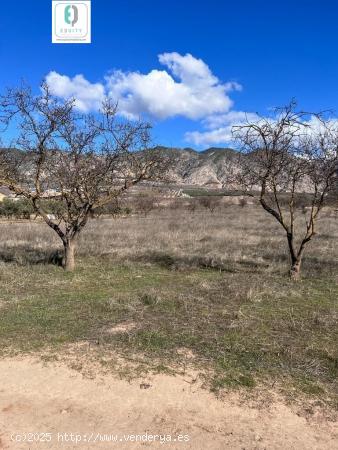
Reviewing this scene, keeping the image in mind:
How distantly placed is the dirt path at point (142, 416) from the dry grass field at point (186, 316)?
42cm

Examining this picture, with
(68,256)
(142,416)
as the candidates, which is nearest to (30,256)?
(68,256)

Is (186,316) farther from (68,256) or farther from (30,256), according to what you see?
(30,256)

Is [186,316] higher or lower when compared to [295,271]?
lower

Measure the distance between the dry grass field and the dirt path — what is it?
42 cm

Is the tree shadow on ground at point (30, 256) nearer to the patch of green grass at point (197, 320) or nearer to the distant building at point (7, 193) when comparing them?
the patch of green grass at point (197, 320)

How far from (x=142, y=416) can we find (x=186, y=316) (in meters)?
3.54

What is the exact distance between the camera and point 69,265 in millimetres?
12914

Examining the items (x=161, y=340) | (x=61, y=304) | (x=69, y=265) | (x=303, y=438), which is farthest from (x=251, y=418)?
(x=69, y=265)

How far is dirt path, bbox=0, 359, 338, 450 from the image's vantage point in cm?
429

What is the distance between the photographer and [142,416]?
475cm

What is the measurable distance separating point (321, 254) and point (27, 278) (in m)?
10.7

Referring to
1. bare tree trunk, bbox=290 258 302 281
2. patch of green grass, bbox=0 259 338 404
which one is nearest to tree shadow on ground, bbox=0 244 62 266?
patch of green grass, bbox=0 259 338 404

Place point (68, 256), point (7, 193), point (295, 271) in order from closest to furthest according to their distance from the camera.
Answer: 1. point (295, 271)
2. point (68, 256)
3. point (7, 193)

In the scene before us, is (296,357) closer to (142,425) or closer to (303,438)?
(303,438)
